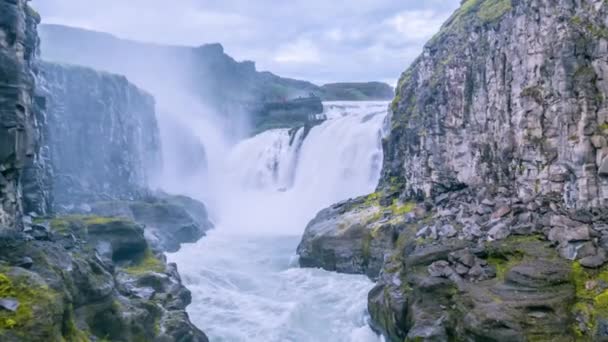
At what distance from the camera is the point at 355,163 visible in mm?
47812

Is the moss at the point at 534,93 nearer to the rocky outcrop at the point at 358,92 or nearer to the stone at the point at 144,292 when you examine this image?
the stone at the point at 144,292

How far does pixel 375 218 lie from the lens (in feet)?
107

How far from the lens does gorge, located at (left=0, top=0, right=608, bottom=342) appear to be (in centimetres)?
1672

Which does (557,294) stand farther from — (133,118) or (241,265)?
(133,118)

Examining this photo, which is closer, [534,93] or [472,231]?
[472,231]

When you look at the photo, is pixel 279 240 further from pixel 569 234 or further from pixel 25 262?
pixel 25 262

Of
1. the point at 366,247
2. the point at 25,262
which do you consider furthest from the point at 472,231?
the point at 25,262

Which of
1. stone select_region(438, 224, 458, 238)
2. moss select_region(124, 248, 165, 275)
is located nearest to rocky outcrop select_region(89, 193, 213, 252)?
moss select_region(124, 248, 165, 275)

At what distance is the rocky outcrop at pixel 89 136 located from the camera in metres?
45.2

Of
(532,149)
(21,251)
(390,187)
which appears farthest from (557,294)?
(390,187)

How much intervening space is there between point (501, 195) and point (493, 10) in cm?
993

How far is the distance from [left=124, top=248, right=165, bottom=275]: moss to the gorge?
180 mm

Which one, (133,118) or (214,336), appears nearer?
(214,336)

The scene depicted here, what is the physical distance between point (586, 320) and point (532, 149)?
364 inches
